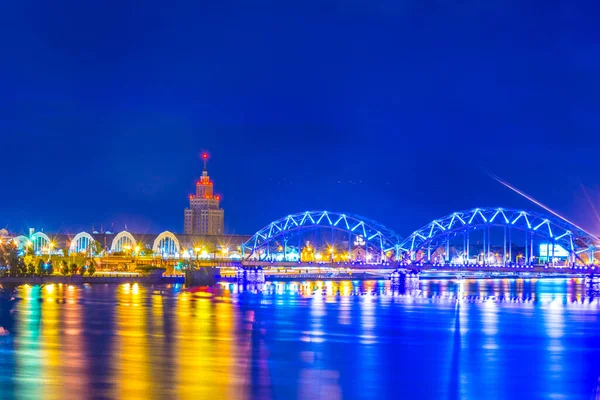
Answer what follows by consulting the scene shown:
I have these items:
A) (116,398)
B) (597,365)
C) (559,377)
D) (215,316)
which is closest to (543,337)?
(597,365)

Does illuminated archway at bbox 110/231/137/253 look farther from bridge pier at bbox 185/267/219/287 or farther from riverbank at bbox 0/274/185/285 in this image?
bridge pier at bbox 185/267/219/287

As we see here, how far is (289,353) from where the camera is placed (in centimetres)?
2881

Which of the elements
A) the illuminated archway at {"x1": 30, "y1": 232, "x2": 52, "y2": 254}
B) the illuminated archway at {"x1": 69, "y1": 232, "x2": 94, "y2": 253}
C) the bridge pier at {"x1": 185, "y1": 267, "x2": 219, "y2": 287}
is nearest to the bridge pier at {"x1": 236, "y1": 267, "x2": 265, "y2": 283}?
the bridge pier at {"x1": 185, "y1": 267, "x2": 219, "y2": 287}

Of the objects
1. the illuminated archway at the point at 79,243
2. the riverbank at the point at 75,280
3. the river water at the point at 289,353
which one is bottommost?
the river water at the point at 289,353

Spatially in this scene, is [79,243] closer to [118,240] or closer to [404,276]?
[118,240]

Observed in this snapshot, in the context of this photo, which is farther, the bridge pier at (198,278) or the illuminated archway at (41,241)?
the illuminated archway at (41,241)

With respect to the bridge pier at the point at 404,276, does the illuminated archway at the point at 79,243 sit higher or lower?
higher

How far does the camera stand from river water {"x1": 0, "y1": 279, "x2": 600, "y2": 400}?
21688mm

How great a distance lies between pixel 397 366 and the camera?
2605cm

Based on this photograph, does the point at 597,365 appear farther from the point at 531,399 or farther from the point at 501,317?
the point at 501,317

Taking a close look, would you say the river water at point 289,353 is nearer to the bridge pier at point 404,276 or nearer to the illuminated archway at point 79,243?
the bridge pier at point 404,276

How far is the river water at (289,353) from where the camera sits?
21.7m

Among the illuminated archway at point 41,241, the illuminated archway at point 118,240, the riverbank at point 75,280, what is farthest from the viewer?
the illuminated archway at point 41,241

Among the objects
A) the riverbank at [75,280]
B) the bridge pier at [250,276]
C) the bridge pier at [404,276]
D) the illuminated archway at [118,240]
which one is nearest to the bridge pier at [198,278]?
the riverbank at [75,280]
